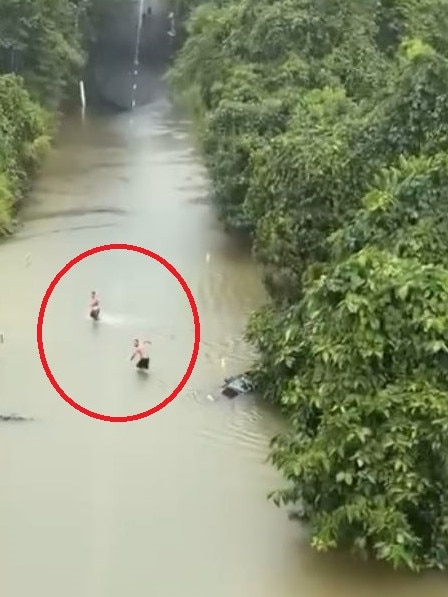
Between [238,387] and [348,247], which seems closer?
[348,247]

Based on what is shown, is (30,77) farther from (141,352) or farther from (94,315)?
(141,352)

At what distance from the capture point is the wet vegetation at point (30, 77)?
16219 millimetres

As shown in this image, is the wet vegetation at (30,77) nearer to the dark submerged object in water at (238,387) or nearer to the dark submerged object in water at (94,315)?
the dark submerged object in water at (94,315)

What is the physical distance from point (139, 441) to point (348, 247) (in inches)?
95.7

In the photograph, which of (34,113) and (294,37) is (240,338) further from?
(34,113)

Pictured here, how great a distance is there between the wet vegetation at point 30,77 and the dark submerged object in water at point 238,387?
5.53 metres

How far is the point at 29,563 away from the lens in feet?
25.6

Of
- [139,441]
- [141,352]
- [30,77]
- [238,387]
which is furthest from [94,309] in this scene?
[30,77]

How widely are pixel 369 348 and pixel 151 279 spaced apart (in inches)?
245

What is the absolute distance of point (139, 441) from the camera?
31.4ft

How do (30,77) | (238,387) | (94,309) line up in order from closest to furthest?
(238,387)
(94,309)
(30,77)

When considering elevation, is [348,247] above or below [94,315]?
above

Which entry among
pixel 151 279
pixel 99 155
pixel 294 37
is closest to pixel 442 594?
pixel 151 279

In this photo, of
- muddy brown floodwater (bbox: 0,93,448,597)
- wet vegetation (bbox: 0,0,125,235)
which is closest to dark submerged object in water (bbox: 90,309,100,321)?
muddy brown floodwater (bbox: 0,93,448,597)
